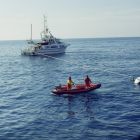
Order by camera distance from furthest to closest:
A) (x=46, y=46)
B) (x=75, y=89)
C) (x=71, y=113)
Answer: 1. (x=46, y=46)
2. (x=75, y=89)
3. (x=71, y=113)

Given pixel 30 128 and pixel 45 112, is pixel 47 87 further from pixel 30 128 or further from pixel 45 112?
pixel 30 128

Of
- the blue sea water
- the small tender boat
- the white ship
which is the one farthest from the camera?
the white ship

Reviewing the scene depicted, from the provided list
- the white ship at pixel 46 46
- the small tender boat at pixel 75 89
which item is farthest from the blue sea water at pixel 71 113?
the white ship at pixel 46 46

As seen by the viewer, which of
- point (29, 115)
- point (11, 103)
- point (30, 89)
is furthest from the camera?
point (30, 89)

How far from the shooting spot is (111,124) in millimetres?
30062

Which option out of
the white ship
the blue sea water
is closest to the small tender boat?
the blue sea water

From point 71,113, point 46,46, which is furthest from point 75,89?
point 46,46

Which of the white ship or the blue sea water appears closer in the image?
the blue sea water

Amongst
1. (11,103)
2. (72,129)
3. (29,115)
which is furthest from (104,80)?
(72,129)

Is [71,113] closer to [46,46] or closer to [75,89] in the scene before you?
[75,89]

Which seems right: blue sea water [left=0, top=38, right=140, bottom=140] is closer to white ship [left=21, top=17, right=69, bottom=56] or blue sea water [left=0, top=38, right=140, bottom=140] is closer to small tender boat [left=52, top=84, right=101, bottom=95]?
small tender boat [left=52, top=84, right=101, bottom=95]

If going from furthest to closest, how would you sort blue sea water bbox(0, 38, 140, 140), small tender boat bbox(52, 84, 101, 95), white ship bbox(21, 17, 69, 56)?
1. white ship bbox(21, 17, 69, 56)
2. small tender boat bbox(52, 84, 101, 95)
3. blue sea water bbox(0, 38, 140, 140)

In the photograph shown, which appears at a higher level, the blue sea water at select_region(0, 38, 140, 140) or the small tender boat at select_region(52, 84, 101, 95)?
the small tender boat at select_region(52, 84, 101, 95)

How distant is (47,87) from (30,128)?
21.3 m
